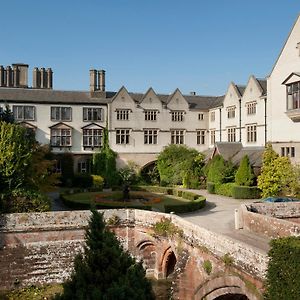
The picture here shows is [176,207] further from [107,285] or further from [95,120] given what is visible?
[95,120]

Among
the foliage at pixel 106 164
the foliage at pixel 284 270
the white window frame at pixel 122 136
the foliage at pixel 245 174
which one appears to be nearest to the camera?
the foliage at pixel 284 270

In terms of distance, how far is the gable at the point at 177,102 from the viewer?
181ft

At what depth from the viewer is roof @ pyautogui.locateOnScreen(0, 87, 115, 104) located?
50.9 m

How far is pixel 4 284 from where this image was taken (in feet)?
81.0

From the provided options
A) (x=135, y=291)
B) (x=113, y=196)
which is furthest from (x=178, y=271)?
(x=113, y=196)

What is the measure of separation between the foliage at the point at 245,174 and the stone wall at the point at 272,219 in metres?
13.5

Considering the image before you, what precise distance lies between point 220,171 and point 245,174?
12.8ft

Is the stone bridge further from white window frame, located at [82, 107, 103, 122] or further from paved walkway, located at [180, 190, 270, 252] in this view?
white window frame, located at [82, 107, 103, 122]

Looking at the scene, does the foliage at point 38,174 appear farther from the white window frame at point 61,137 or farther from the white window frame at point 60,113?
the white window frame at point 60,113

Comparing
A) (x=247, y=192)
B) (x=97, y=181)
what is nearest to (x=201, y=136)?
(x=97, y=181)

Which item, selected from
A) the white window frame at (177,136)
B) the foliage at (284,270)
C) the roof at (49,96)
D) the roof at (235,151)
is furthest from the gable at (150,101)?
the foliage at (284,270)

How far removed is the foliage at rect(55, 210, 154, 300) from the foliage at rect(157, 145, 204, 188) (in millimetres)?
37631

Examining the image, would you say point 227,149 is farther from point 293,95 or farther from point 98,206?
point 98,206

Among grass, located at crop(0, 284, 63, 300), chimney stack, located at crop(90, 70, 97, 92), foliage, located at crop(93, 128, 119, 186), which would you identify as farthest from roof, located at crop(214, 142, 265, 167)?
grass, located at crop(0, 284, 63, 300)
